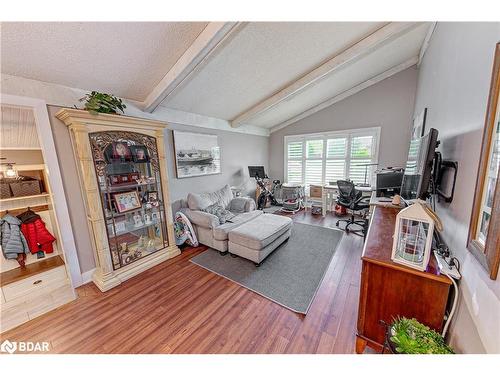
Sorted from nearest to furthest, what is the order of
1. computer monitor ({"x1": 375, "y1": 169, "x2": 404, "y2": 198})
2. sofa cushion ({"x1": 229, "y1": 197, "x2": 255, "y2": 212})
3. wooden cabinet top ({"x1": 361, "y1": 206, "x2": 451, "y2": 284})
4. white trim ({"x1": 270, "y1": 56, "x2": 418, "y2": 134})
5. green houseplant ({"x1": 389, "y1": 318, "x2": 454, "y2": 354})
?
1. green houseplant ({"x1": 389, "y1": 318, "x2": 454, "y2": 354})
2. wooden cabinet top ({"x1": 361, "y1": 206, "x2": 451, "y2": 284})
3. computer monitor ({"x1": 375, "y1": 169, "x2": 404, "y2": 198})
4. sofa cushion ({"x1": 229, "y1": 197, "x2": 255, "y2": 212})
5. white trim ({"x1": 270, "y1": 56, "x2": 418, "y2": 134})

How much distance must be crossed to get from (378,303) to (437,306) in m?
0.29

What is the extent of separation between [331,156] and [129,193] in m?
4.48

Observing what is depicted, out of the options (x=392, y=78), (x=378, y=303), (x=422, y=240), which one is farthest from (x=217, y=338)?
(x=392, y=78)

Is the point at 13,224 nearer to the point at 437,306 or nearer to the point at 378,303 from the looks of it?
the point at 378,303

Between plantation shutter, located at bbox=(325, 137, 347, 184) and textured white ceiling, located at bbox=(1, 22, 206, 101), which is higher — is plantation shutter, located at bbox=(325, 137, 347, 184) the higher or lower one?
the lower one

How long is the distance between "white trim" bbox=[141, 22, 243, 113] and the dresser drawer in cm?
235

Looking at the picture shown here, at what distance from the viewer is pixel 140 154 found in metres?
2.43

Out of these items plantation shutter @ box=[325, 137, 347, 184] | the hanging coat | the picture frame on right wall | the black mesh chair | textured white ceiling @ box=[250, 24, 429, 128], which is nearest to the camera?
the picture frame on right wall

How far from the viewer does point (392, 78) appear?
3.85m

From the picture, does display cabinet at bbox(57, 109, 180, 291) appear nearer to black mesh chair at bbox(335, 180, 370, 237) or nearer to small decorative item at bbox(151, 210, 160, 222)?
small decorative item at bbox(151, 210, 160, 222)

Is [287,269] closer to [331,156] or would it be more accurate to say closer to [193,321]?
[193,321]

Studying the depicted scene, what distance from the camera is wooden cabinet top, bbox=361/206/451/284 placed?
1039mm

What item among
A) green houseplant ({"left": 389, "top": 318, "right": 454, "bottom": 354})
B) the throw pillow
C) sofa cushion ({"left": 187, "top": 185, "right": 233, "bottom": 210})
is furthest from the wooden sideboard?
sofa cushion ({"left": 187, "top": 185, "right": 233, "bottom": 210})

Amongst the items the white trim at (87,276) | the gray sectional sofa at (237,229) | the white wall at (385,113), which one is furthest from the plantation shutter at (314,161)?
the white trim at (87,276)
